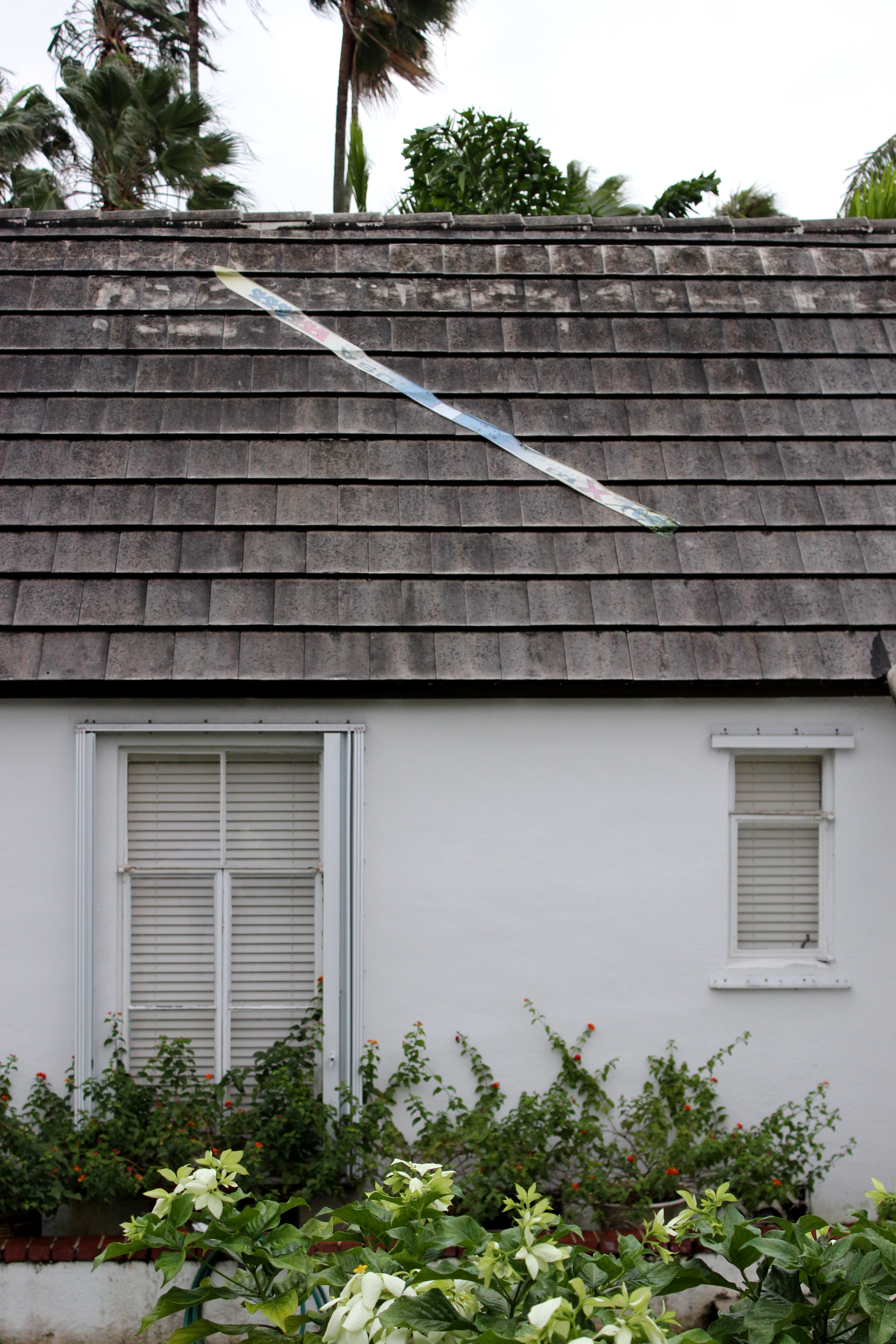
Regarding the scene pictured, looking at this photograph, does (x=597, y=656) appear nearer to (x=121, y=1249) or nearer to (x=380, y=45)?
(x=121, y=1249)

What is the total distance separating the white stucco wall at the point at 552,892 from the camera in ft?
15.4

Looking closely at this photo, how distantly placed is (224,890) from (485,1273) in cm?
316

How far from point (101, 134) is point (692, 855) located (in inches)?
622

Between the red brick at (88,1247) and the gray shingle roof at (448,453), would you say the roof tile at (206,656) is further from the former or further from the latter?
the red brick at (88,1247)

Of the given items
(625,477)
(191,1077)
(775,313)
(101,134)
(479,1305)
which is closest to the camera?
(479,1305)

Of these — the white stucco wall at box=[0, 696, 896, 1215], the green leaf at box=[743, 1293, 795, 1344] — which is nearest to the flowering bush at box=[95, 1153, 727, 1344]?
the green leaf at box=[743, 1293, 795, 1344]

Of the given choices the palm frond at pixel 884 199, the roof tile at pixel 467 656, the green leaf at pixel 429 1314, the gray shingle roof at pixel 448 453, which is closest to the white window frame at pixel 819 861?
the gray shingle roof at pixel 448 453

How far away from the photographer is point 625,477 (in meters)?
5.37

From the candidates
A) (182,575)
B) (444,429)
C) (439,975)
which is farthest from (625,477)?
(439,975)

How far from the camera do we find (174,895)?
485 centimetres

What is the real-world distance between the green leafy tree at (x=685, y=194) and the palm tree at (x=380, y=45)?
701cm

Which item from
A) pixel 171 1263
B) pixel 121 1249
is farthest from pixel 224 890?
pixel 171 1263

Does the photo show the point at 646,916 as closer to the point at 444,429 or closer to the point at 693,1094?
the point at 693,1094

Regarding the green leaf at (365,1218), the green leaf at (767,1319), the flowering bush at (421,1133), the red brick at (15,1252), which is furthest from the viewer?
the flowering bush at (421,1133)
